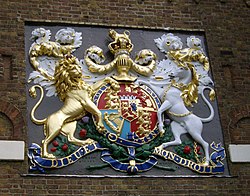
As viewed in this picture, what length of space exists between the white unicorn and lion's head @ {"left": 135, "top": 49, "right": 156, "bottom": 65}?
44 centimetres

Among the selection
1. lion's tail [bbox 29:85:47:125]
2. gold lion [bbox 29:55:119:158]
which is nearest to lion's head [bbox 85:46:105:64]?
gold lion [bbox 29:55:119:158]

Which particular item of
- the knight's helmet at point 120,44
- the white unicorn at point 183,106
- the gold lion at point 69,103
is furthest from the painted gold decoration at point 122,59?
the white unicorn at point 183,106

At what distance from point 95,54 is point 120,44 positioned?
477 millimetres

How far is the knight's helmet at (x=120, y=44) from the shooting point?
34.0 feet

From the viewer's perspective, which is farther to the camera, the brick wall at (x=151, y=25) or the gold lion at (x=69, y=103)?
the gold lion at (x=69, y=103)

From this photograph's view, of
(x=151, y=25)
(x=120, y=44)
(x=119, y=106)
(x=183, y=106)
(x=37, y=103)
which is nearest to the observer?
(x=37, y=103)

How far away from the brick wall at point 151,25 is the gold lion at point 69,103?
0.41m

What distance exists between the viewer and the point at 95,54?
1027 cm

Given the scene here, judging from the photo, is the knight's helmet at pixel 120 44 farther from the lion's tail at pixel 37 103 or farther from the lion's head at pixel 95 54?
the lion's tail at pixel 37 103

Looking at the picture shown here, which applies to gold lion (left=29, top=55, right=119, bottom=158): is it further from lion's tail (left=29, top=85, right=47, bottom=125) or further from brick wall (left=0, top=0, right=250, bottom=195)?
brick wall (left=0, top=0, right=250, bottom=195)

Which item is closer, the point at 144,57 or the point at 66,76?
the point at 66,76

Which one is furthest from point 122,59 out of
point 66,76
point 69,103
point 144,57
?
point 69,103

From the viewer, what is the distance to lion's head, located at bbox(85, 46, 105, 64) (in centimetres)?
1025

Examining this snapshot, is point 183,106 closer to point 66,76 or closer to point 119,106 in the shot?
point 119,106
